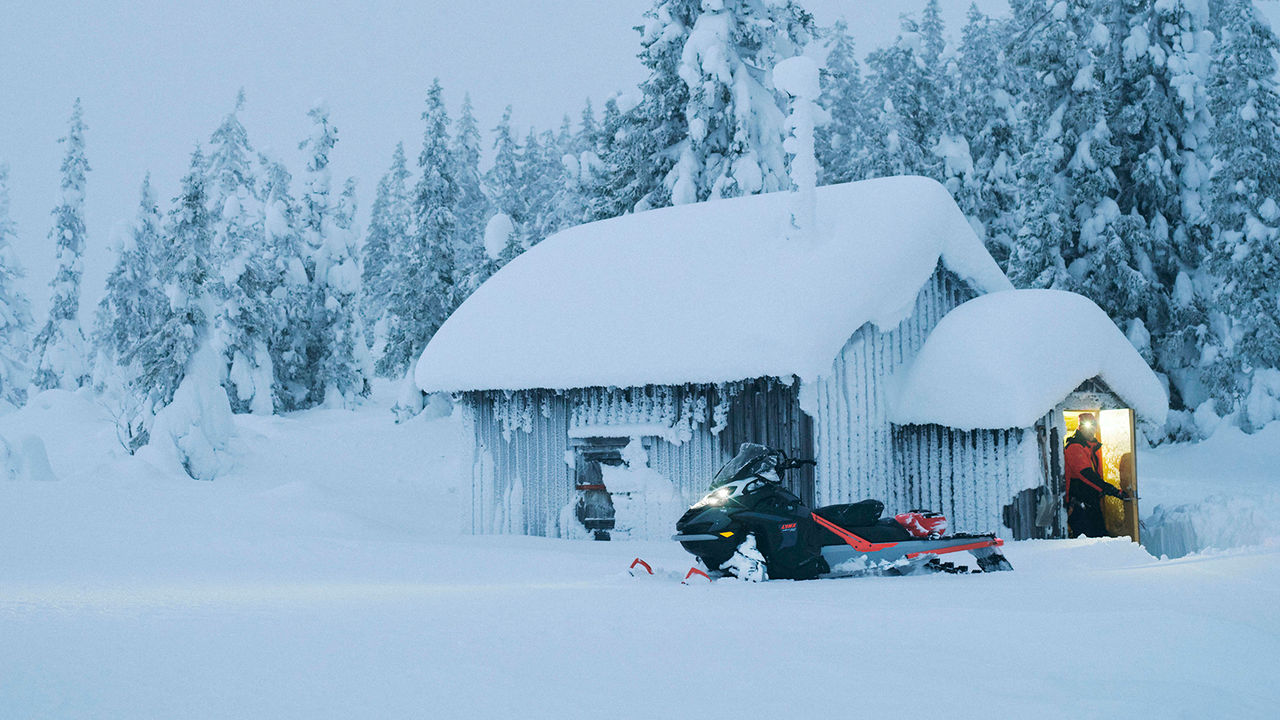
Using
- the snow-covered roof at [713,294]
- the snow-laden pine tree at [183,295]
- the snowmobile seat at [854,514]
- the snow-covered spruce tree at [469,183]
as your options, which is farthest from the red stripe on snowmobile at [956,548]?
the snow-covered spruce tree at [469,183]

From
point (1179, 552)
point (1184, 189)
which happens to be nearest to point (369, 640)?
point (1179, 552)

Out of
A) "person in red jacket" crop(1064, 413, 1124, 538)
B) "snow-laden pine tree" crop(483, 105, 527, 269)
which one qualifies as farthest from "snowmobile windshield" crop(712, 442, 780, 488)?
"snow-laden pine tree" crop(483, 105, 527, 269)

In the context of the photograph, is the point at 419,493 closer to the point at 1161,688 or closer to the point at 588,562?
the point at 588,562

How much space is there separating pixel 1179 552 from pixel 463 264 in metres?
28.7

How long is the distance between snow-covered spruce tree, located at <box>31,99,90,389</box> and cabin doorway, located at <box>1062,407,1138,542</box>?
1483 inches

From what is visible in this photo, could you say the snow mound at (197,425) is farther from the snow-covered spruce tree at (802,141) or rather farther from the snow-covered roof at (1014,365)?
the snow-covered roof at (1014,365)

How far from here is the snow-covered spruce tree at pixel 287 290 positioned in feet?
107

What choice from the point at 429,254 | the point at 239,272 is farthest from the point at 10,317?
the point at 429,254

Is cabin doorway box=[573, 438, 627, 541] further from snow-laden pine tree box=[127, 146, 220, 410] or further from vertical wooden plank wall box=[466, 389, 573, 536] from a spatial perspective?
snow-laden pine tree box=[127, 146, 220, 410]

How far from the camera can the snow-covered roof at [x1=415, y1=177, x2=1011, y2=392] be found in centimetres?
1098

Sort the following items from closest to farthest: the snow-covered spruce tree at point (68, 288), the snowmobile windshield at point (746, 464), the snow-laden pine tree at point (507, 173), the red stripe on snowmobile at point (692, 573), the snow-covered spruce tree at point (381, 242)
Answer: the red stripe on snowmobile at point (692, 573) < the snowmobile windshield at point (746, 464) < the snow-covered spruce tree at point (68, 288) < the snow-laden pine tree at point (507, 173) < the snow-covered spruce tree at point (381, 242)

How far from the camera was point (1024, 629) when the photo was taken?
5.31 metres

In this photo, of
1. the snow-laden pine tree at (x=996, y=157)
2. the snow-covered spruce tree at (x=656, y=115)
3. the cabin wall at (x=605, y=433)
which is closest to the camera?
the cabin wall at (x=605, y=433)

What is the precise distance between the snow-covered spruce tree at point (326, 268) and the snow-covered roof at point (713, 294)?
69.0 ft
